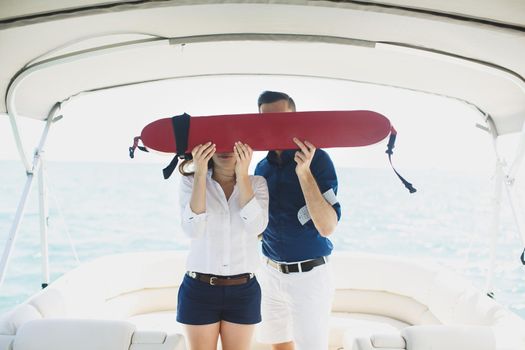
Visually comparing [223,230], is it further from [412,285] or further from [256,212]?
[412,285]

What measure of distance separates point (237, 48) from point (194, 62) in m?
0.38

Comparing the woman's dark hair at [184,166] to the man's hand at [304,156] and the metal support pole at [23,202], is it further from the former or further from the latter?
the metal support pole at [23,202]

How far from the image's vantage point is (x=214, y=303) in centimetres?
202

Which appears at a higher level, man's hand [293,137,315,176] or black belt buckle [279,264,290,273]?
man's hand [293,137,315,176]

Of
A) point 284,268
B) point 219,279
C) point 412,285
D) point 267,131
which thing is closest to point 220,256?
point 219,279

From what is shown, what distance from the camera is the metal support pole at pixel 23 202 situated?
2535 millimetres

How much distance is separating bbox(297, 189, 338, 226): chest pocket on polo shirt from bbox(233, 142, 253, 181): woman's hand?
416mm

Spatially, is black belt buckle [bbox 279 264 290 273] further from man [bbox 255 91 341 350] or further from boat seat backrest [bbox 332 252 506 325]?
boat seat backrest [bbox 332 252 506 325]

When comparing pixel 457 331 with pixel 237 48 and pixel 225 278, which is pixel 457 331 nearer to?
pixel 225 278

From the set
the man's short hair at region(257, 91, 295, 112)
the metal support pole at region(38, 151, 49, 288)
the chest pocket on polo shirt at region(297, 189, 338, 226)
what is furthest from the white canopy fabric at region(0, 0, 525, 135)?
the chest pocket on polo shirt at region(297, 189, 338, 226)

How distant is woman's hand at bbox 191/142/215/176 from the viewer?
1.99 m

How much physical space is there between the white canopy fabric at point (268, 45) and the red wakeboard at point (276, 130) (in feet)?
1.61

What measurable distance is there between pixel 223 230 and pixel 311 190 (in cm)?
48

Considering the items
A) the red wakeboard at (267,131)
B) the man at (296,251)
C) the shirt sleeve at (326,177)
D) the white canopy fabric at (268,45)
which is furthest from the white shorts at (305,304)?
the white canopy fabric at (268,45)
